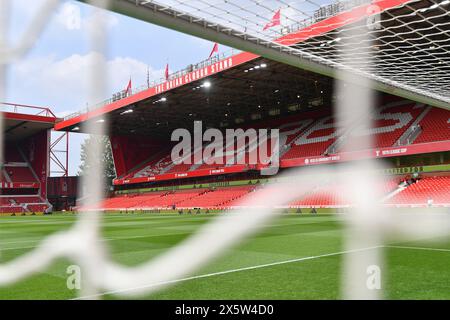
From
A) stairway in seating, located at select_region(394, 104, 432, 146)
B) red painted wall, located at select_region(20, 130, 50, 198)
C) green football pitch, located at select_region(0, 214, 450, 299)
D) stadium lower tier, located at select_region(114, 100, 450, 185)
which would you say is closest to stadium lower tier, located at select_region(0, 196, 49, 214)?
red painted wall, located at select_region(20, 130, 50, 198)

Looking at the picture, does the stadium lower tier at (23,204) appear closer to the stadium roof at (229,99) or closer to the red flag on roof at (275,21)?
the stadium roof at (229,99)

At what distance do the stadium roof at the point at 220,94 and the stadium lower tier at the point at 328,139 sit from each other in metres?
2.04

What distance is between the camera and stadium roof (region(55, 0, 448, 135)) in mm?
24344

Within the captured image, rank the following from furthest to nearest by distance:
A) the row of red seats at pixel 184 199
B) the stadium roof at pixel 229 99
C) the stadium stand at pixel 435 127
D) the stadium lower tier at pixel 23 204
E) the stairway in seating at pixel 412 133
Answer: the stadium lower tier at pixel 23 204
the row of red seats at pixel 184 199
the stadium roof at pixel 229 99
the stairway in seating at pixel 412 133
the stadium stand at pixel 435 127

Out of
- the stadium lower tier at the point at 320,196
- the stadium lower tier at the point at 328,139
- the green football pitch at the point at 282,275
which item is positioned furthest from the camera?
the stadium lower tier at the point at 328,139

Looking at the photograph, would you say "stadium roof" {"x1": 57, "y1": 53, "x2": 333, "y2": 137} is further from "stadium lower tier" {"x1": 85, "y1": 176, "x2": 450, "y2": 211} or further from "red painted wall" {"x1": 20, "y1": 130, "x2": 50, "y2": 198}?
"red painted wall" {"x1": 20, "y1": 130, "x2": 50, "y2": 198}

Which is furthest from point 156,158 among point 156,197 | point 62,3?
point 62,3

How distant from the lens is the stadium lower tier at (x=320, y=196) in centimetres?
2139

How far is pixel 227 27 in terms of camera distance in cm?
595

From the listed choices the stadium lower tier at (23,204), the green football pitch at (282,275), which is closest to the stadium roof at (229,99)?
the stadium lower tier at (23,204)

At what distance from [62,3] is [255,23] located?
3.76m

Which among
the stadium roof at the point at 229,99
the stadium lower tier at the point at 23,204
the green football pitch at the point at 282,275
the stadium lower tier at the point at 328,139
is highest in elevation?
the stadium roof at the point at 229,99

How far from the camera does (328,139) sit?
99.1ft
